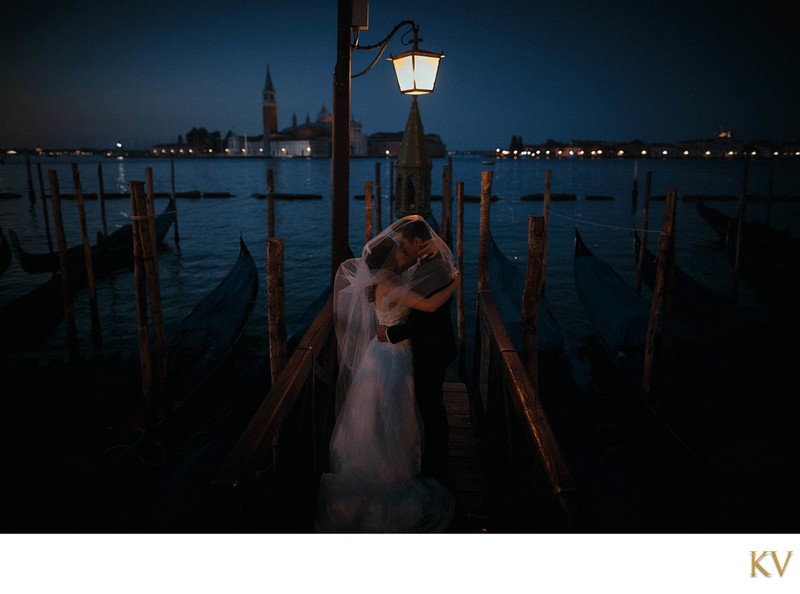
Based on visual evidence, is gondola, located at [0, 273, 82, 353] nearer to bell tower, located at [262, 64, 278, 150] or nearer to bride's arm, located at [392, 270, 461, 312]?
bride's arm, located at [392, 270, 461, 312]

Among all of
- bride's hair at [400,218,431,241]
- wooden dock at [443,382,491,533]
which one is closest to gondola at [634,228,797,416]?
wooden dock at [443,382,491,533]

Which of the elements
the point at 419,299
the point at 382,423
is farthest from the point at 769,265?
the point at 382,423

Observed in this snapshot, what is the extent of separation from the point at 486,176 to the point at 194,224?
2130cm

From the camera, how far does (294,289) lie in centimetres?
1288

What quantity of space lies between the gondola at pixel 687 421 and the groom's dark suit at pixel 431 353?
1.35 m

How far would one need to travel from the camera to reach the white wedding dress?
6.66 feet

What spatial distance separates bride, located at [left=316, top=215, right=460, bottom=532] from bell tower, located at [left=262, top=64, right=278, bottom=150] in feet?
371

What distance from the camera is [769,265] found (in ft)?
28.8

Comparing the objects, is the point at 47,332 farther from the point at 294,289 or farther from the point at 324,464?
the point at 324,464

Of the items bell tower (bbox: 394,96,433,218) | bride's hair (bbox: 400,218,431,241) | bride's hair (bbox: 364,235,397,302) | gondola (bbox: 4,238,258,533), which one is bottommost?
gondola (bbox: 4,238,258,533)

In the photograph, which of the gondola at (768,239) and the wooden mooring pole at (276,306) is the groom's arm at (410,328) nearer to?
the wooden mooring pole at (276,306)

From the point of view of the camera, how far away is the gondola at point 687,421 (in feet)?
7.66

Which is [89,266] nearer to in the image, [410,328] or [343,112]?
[343,112]
